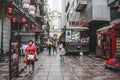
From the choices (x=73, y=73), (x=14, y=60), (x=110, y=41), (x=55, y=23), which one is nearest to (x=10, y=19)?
(x=110, y=41)

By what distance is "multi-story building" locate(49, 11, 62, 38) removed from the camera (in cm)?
14184

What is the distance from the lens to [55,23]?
144 meters

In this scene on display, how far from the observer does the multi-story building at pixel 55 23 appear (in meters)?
142

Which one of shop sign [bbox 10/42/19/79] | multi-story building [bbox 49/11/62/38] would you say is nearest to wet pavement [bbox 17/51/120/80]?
shop sign [bbox 10/42/19/79]

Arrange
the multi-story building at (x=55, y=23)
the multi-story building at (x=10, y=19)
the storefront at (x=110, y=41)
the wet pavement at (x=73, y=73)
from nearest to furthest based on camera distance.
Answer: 1. the wet pavement at (x=73, y=73)
2. the storefront at (x=110, y=41)
3. the multi-story building at (x=10, y=19)
4. the multi-story building at (x=55, y=23)

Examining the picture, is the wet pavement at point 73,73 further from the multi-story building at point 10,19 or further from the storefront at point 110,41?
the storefront at point 110,41

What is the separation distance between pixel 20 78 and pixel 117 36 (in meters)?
12.1

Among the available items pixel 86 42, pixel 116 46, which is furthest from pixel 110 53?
pixel 86 42

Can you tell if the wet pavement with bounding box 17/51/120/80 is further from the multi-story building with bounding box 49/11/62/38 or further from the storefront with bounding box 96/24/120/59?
the multi-story building with bounding box 49/11/62/38

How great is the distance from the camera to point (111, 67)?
52.5 feet

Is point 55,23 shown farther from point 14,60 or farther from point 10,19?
point 14,60

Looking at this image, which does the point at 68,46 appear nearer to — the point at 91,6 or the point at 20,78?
the point at 91,6

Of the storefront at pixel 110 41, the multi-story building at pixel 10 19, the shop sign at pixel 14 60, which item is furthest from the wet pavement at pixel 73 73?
the storefront at pixel 110 41

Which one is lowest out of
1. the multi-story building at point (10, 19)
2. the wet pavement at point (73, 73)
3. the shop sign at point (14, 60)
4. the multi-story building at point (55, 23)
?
the wet pavement at point (73, 73)
